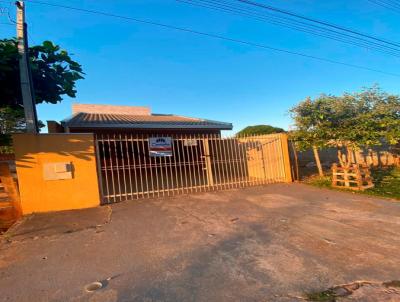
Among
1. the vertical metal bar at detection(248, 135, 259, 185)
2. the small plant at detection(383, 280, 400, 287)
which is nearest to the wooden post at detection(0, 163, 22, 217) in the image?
the small plant at detection(383, 280, 400, 287)

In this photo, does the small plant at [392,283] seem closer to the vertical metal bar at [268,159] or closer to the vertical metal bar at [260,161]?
the vertical metal bar at [268,159]

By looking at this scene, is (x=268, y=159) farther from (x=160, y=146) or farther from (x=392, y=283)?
(x=392, y=283)

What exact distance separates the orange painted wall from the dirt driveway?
1.63 feet

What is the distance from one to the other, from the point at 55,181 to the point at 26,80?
256 centimetres

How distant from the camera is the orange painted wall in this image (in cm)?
637

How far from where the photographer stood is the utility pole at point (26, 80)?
6.32 m

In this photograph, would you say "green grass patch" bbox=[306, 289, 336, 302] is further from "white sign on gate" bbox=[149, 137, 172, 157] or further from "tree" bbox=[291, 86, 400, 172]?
"tree" bbox=[291, 86, 400, 172]

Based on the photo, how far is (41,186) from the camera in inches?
255

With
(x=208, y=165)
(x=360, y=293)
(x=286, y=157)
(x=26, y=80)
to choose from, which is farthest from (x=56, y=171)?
(x=286, y=157)

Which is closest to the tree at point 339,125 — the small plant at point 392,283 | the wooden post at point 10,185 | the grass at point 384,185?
the grass at point 384,185

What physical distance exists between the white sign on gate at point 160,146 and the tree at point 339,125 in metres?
5.72

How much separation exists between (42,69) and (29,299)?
6.33 meters

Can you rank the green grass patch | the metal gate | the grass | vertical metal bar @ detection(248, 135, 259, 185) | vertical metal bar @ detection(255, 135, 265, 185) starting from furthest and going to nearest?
1. vertical metal bar @ detection(248, 135, 259, 185)
2. vertical metal bar @ detection(255, 135, 265, 185)
3. the metal gate
4. the grass
5. the green grass patch

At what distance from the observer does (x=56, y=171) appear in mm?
6570
